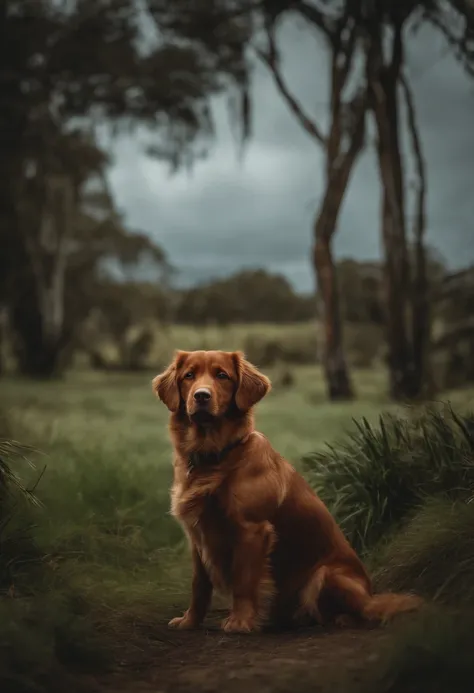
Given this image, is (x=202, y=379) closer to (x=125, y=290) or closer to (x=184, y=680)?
(x=184, y=680)

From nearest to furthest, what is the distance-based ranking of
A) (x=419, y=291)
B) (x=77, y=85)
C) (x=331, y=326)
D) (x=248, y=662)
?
(x=248, y=662)
(x=419, y=291)
(x=331, y=326)
(x=77, y=85)

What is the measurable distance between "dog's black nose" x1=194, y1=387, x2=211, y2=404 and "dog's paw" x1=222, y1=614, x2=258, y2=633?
0.99 metres

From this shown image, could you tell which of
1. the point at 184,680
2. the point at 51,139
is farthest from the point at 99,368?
the point at 184,680

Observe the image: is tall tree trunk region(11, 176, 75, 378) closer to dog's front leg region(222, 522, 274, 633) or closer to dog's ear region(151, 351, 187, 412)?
dog's ear region(151, 351, 187, 412)

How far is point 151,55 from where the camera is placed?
55.8 ft

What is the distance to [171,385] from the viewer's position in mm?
4258

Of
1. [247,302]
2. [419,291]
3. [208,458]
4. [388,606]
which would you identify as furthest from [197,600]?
[247,302]

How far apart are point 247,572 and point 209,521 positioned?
0.28 metres

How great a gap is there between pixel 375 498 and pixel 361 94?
1012 cm

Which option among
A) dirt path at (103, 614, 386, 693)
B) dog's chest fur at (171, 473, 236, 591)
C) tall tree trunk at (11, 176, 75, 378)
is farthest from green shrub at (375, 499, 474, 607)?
tall tree trunk at (11, 176, 75, 378)

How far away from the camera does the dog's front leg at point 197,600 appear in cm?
432

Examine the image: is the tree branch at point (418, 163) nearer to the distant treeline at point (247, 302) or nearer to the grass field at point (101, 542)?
the grass field at point (101, 542)

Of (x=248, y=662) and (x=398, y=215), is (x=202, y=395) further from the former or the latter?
(x=398, y=215)

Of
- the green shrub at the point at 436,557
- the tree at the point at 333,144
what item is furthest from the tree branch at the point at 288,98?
the green shrub at the point at 436,557
